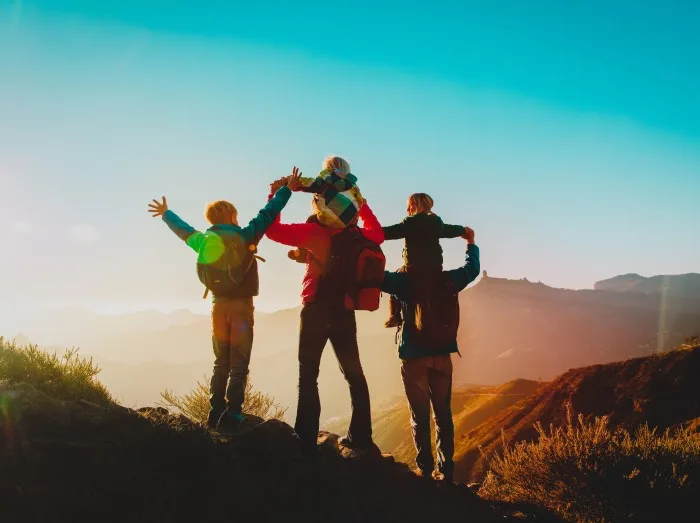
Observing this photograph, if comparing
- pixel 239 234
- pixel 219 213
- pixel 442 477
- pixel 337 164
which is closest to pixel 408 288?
pixel 337 164

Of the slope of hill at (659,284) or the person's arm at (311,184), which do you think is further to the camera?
the slope of hill at (659,284)

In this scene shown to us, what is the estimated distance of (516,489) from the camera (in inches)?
182

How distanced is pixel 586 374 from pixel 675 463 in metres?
8.18

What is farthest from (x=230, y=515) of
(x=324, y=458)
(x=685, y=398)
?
(x=685, y=398)

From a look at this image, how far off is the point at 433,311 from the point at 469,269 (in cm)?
64

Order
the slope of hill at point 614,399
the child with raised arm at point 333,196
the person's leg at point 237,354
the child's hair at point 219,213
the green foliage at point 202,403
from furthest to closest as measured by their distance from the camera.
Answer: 1. the slope of hill at point 614,399
2. the green foliage at point 202,403
3. the child's hair at point 219,213
4. the person's leg at point 237,354
5. the child with raised arm at point 333,196

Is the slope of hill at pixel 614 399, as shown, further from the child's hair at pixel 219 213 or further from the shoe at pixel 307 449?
the child's hair at pixel 219 213

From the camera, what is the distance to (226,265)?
3752 millimetres

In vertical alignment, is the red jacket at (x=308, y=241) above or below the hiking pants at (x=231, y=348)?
above

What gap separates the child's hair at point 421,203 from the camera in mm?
4480

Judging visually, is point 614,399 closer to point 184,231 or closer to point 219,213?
point 219,213

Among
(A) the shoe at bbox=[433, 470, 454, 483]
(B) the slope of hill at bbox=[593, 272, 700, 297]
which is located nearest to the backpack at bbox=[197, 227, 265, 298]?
(A) the shoe at bbox=[433, 470, 454, 483]

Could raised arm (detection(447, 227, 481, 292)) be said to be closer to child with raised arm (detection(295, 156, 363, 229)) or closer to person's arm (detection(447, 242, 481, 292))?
person's arm (detection(447, 242, 481, 292))

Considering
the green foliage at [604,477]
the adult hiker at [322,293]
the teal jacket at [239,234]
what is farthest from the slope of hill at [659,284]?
the teal jacket at [239,234]
